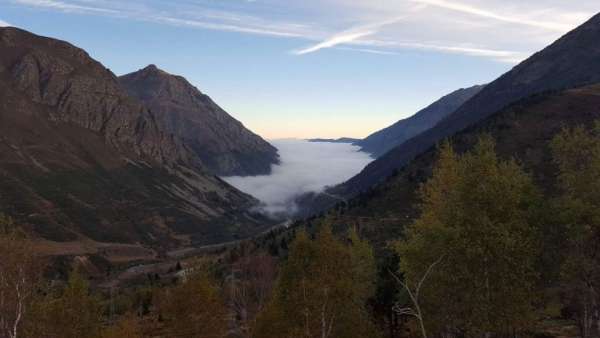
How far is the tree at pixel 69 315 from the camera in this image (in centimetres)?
4533

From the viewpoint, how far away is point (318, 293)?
40.8 metres

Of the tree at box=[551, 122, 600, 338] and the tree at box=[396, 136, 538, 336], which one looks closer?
the tree at box=[396, 136, 538, 336]

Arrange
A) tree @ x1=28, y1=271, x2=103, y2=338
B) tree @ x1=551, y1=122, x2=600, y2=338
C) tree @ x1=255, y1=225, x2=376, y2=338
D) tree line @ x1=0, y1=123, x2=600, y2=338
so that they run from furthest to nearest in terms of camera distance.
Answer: tree @ x1=28, y1=271, x2=103, y2=338 → tree @ x1=255, y1=225, x2=376, y2=338 → tree @ x1=551, y1=122, x2=600, y2=338 → tree line @ x1=0, y1=123, x2=600, y2=338

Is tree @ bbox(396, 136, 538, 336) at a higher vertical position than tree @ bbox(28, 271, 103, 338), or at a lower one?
higher

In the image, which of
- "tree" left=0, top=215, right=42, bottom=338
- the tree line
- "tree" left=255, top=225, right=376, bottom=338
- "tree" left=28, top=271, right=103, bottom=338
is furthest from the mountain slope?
"tree" left=0, top=215, right=42, bottom=338

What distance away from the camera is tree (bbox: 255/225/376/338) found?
135 ft

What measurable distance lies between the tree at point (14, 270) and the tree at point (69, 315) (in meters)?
1.53

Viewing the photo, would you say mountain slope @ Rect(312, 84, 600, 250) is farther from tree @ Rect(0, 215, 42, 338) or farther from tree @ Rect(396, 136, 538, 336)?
tree @ Rect(0, 215, 42, 338)

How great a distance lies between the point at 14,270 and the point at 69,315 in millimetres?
9252

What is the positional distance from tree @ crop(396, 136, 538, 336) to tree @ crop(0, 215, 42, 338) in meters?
32.1

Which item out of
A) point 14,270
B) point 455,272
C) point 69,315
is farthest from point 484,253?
point 69,315

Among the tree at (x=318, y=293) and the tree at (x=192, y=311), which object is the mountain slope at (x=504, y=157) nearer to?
the tree at (x=192, y=311)

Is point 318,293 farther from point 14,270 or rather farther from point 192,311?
point 14,270

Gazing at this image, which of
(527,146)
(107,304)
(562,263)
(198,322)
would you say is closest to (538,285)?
(562,263)
